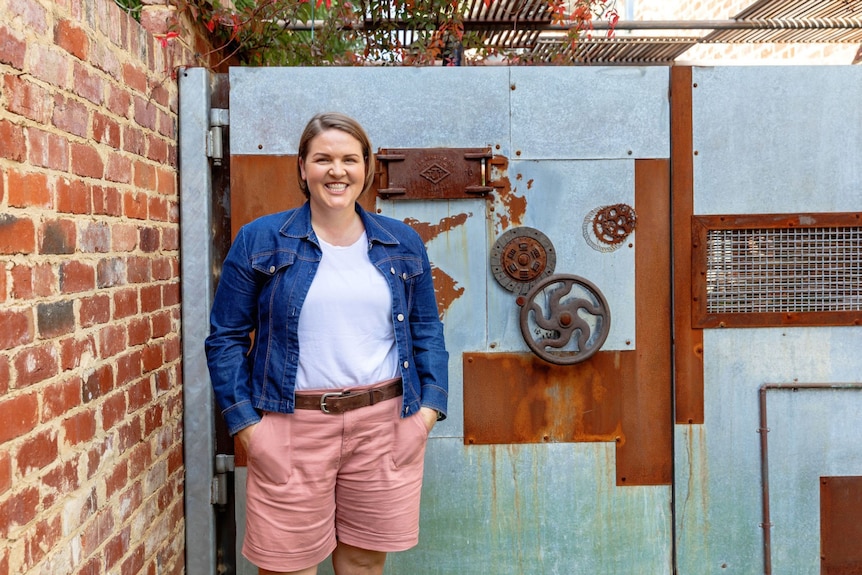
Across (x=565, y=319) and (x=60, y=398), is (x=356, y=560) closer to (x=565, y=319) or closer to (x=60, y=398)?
(x=60, y=398)

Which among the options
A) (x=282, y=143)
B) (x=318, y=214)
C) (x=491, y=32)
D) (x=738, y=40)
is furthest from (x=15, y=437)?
(x=738, y=40)

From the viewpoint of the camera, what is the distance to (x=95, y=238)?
220 cm

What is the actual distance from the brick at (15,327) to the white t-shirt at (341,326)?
75cm

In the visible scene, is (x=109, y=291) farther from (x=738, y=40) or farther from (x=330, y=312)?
(x=738, y=40)

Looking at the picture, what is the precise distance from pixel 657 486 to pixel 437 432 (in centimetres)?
96

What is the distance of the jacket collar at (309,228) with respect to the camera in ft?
7.64

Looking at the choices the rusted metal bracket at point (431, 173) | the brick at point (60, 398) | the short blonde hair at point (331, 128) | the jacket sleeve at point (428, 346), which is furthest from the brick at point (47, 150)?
the rusted metal bracket at point (431, 173)

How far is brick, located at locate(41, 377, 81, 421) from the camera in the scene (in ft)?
6.22

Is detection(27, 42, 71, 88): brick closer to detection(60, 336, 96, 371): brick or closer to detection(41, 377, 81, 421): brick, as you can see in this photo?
detection(60, 336, 96, 371): brick

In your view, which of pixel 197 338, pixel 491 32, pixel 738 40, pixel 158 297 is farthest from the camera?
pixel 738 40

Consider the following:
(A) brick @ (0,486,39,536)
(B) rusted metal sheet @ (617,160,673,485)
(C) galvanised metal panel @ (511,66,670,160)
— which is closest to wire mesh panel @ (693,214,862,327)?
(B) rusted metal sheet @ (617,160,673,485)

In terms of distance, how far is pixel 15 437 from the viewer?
5.69 feet

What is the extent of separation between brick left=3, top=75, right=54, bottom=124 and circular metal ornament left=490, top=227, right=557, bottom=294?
170cm

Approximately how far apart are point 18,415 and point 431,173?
1.75 meters
